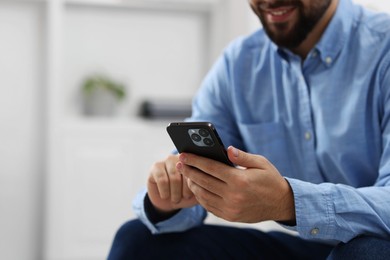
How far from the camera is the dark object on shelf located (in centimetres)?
303

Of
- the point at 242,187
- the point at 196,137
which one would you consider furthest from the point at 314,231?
the point at 196,137

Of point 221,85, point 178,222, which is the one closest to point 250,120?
point 221,85

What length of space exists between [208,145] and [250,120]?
1.75ft

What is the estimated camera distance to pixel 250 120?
147cm

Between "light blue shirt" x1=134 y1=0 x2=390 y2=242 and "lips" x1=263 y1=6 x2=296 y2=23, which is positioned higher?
"lips" x1=263 y1=6 x2=296 y2=23

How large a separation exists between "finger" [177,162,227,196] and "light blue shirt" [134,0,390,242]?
220 millimetres

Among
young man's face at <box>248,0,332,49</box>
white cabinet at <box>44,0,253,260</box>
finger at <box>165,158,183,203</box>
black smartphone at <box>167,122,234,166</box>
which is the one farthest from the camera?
white cabinet at <box>44,0,253,260</box>

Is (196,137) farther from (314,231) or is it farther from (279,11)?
(279,11)

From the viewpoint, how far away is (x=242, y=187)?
97 cm

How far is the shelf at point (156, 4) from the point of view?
3.07m

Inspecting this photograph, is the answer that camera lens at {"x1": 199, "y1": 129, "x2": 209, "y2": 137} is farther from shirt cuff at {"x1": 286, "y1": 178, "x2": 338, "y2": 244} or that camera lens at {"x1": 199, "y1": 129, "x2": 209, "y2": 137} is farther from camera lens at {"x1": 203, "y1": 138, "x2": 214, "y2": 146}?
shirt cuff at {"x1": 286, "y1": 178, "x2": 338, "y2": 244}

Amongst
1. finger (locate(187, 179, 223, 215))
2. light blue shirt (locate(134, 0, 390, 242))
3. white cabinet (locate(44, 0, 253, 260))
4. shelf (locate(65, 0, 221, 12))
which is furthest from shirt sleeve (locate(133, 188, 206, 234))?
shelf (locate(65, 0, 221, 12))

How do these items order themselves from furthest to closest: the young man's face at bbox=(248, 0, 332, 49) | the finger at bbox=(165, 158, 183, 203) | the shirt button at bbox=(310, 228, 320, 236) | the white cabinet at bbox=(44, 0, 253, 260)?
the white cabinet at bbox=(44, 0, 253, 260), the young man's face at bbox=(248, 0, 332, 49), the finger at bbox=(165, 158, 183, 203), the shirt button at bbox=(310, 228, 320, 236)

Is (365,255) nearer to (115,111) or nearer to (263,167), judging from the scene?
(263,167)
